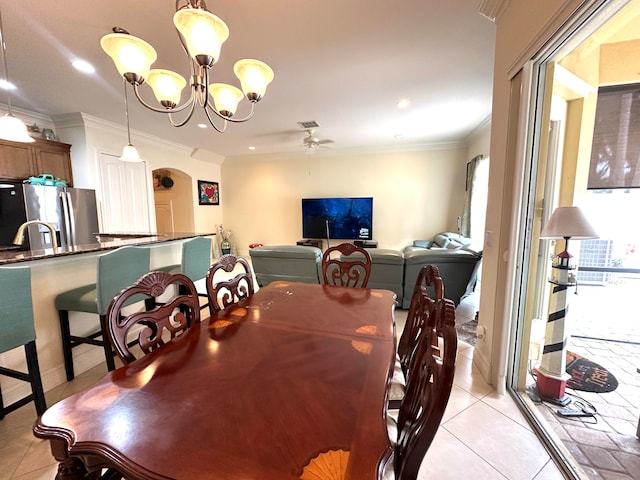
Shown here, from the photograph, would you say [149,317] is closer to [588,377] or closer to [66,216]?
[588,377]

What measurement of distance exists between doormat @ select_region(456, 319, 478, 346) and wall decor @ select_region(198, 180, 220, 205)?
593cm

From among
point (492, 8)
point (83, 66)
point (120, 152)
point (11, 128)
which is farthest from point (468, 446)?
point (120, 152)

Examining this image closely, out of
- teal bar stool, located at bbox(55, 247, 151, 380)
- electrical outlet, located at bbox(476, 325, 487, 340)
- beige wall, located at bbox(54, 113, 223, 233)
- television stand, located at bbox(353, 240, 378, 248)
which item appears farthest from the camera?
television stand, located at bbox(353, 240, 378, 248)

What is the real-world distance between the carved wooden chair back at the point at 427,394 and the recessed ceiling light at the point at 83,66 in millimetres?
3677

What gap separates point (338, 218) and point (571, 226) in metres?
4.87

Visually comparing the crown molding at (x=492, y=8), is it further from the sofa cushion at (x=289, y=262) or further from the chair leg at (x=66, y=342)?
the chair leg at (x=66, y=342)

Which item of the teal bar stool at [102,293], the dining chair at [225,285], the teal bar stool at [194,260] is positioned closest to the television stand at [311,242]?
the teal bar stool at [194,260]

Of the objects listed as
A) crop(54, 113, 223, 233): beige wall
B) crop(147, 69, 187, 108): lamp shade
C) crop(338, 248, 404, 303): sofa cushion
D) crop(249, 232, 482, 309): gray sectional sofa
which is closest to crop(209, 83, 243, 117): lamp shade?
crop(147, 69, 187, 108): lamp shade

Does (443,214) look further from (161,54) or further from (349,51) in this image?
(161,54)

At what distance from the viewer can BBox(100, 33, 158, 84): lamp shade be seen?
1.40 metres

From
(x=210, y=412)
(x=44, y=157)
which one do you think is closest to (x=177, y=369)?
(x=210, y=412)

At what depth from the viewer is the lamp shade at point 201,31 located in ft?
4.19

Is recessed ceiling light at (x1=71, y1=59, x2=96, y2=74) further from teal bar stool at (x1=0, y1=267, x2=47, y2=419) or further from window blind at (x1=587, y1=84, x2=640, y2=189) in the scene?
window blind at (x1=587, y1=84, x2=640, y2=189)

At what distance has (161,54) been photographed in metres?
2.49
